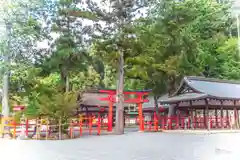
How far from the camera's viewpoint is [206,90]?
17578mm

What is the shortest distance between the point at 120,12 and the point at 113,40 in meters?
2.00

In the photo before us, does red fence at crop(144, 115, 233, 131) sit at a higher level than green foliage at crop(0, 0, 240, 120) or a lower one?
lower

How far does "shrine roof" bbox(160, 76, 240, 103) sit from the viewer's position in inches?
669

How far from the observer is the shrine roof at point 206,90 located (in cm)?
1699

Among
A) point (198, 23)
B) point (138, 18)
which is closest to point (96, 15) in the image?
point (138, 18)

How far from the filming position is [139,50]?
56.6ft

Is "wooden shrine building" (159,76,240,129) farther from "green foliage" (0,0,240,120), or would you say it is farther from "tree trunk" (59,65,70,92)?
"tree trunk" (59,65,70,92)

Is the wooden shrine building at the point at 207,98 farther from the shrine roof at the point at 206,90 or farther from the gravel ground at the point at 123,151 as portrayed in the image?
the gravel ground at the point at 123,151

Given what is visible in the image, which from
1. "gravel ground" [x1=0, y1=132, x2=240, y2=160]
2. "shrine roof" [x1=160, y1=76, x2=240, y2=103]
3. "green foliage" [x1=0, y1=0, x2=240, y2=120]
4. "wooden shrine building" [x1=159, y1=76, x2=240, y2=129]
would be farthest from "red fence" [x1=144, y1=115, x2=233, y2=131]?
"gravel ground" [x1=0, y1=132, x2=240, y2=160]

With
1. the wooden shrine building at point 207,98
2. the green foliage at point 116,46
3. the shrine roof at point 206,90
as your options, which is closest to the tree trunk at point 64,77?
the green foliage at point 116,46

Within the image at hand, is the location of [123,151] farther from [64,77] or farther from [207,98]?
[64,77]

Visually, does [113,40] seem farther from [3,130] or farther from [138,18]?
[3,130]

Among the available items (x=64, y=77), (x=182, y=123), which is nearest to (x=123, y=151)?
(x=182, y=123)

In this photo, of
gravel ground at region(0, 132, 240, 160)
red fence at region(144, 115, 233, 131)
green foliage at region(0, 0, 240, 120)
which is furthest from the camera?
red fence at region(144, 115, 233, 131)
